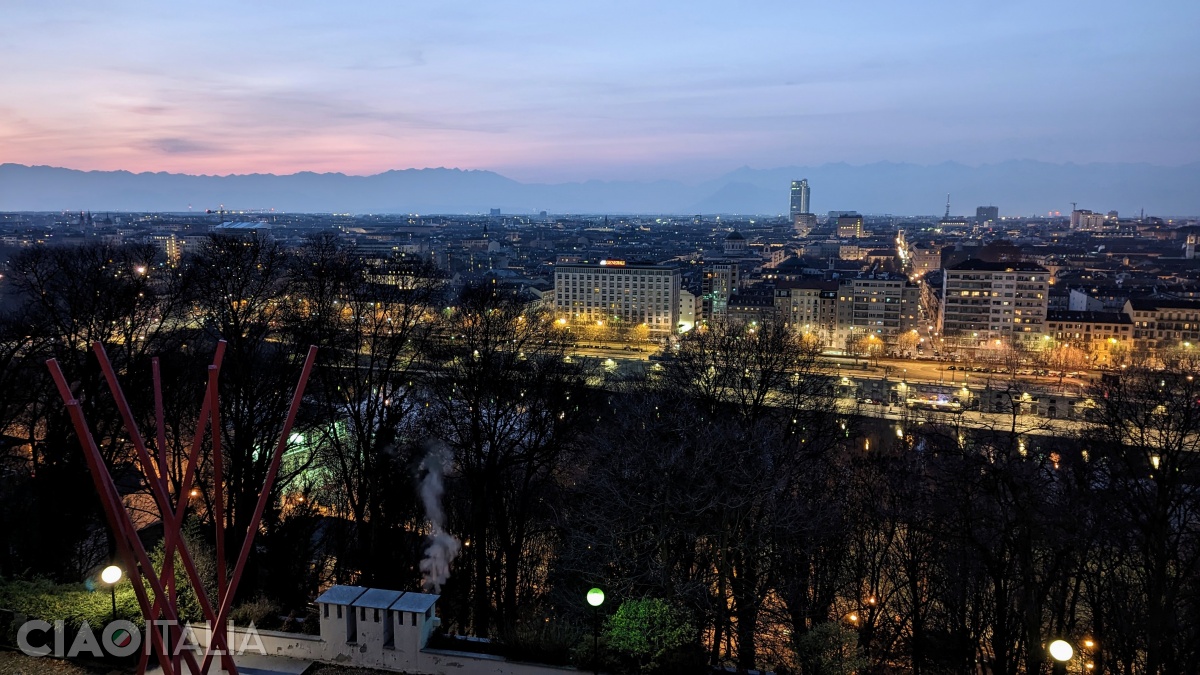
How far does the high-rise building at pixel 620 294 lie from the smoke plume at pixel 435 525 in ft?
197

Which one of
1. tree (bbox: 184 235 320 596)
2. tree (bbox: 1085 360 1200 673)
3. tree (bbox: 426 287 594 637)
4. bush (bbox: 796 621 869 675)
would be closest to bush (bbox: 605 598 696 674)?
bush (bbox: 796 621 869 675)

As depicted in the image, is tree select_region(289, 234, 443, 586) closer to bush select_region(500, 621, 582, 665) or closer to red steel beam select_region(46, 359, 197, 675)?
bush select_region(500, 621, 582, 665)

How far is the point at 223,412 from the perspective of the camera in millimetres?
13977

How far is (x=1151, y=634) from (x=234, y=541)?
46.7 ft

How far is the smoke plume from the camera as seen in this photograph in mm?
15898

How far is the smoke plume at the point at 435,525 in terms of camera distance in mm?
15898

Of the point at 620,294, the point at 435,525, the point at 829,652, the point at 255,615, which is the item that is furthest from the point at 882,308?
the point at 255,615

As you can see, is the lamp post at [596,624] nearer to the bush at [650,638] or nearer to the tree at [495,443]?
the bush at [650,638]

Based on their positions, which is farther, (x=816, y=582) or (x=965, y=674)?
(x=816, y=582)

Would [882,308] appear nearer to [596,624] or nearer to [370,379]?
[370,379]

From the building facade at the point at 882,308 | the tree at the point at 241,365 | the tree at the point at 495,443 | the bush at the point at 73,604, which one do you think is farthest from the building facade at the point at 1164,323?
the bush at the point at 73,604

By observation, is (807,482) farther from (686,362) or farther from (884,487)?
(686,362)

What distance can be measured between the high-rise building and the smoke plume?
2363 inches

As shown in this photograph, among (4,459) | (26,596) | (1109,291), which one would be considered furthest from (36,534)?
(1109,291)
